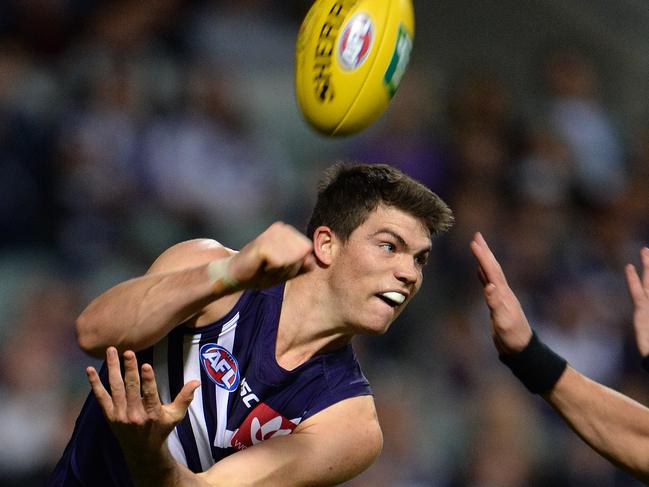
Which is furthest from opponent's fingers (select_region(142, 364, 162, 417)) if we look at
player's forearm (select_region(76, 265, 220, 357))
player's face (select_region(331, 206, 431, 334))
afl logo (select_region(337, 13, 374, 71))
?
afl logo (select_region(337, 13, 374, 71))

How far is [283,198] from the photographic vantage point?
7164 mm

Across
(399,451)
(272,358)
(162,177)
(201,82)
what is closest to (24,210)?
(162,177)

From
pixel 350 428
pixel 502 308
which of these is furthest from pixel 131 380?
pixel 502 308

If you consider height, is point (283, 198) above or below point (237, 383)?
above

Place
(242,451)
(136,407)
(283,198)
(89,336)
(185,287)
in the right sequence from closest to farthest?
(136,407) → (185,287) → (89,336) → (242,451) → (283,198)

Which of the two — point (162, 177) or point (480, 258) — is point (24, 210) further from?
point (480, 258)

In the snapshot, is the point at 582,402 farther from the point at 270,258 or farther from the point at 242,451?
the point at 270,258

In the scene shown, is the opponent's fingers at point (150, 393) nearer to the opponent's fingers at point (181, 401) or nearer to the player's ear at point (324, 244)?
the opponent's fingers at point (181, 401)

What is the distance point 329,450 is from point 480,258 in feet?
2.66

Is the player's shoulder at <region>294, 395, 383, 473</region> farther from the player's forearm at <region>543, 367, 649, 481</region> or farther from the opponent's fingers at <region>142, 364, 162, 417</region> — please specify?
the opponent's fingers at <region>142, 364, 162, 417</region>

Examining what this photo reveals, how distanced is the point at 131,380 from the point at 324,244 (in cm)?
103

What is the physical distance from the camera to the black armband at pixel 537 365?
379 centimetres

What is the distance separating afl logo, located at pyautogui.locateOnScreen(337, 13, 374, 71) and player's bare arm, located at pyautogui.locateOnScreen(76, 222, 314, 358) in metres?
0.75

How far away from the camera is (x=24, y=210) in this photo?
20.5 feet
